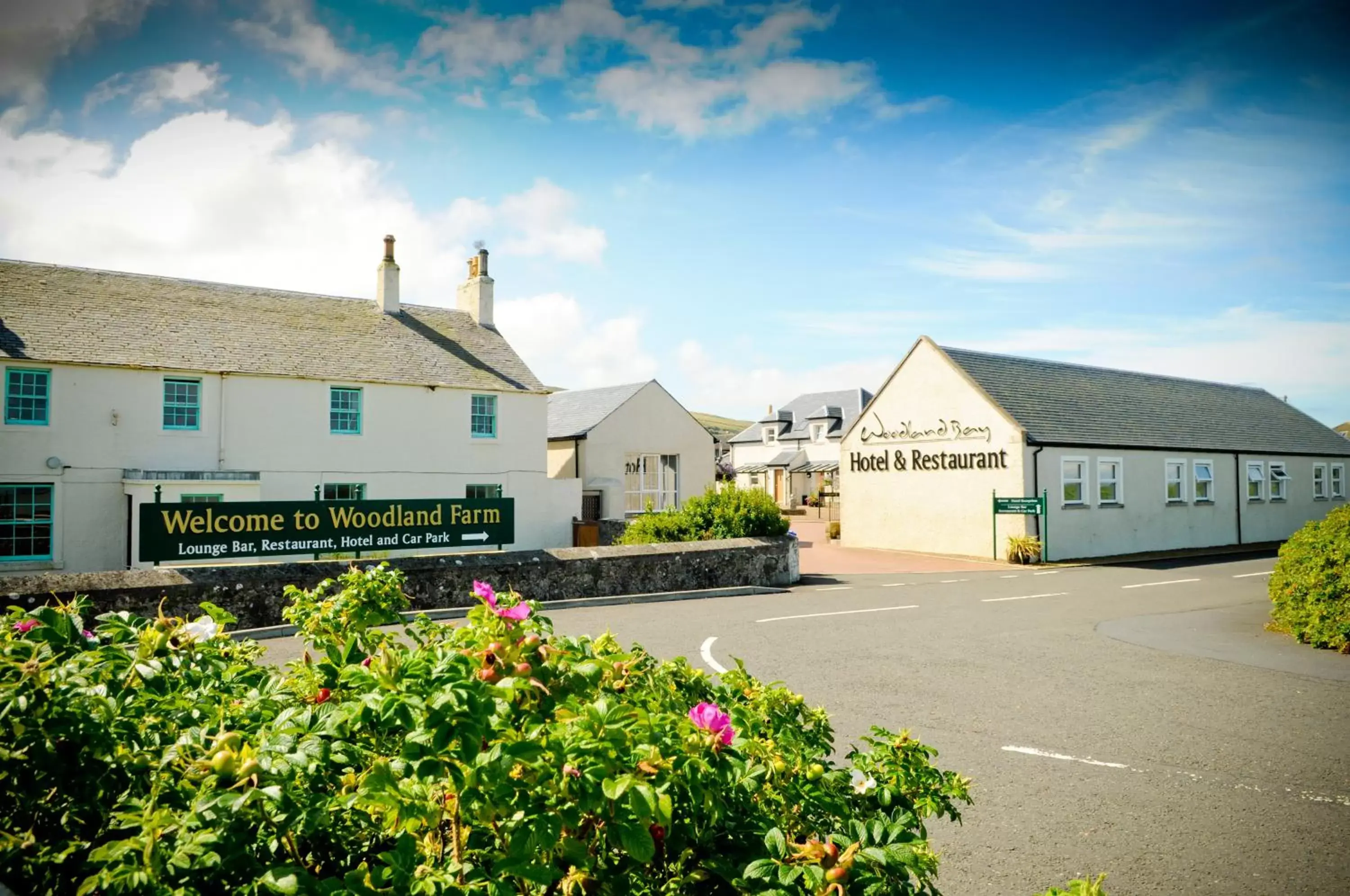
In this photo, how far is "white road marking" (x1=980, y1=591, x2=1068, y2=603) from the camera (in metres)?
16.5

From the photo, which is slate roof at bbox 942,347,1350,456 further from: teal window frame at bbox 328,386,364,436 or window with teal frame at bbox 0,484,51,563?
window with teal frame at bbox 0,484,51,563

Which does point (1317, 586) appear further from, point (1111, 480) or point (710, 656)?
point (1111, 480)

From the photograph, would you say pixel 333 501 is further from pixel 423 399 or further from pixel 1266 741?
pixel 1266 741

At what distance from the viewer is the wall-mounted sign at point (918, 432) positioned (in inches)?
1049

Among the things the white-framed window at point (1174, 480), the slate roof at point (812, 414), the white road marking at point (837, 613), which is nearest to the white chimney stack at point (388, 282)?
the white road marking at point (837, 613)

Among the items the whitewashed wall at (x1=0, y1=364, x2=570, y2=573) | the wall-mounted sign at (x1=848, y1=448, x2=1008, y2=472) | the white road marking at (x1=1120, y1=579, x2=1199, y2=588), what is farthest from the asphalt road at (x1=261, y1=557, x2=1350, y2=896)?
the whitewashed wall at (x1=0, y1=364, x2=570, y2=573)

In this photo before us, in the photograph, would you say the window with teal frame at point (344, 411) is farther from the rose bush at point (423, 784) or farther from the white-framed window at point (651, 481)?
the rose bush at point (423, 784)

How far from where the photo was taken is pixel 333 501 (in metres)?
15.3

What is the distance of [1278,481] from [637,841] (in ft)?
132

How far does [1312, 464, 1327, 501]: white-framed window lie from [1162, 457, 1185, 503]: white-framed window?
10882 millimetres

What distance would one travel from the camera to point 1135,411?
1222 inches

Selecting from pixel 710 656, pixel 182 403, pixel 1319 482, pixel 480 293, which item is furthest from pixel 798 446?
pixel 710 656

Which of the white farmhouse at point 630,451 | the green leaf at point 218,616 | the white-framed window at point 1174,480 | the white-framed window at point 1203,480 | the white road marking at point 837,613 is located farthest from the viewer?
the white farmhouse at point 630,451

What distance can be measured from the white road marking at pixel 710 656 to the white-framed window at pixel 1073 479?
60.2 feet
